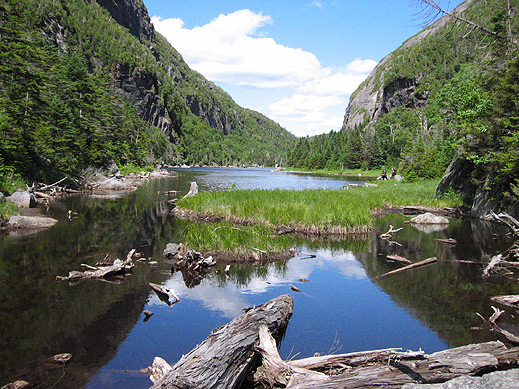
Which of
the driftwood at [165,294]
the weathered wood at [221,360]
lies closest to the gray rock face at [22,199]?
the driftwood at [165,294]

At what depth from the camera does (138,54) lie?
15662 centimetres

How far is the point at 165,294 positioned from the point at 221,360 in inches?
225

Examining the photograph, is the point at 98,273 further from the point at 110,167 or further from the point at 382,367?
the point at 110,167

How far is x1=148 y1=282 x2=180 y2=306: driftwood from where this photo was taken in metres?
10.3

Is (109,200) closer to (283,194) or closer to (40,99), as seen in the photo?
(40,99)

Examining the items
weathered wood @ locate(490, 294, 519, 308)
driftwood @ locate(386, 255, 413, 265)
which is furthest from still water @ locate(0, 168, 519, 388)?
driftwood @ locate(386, 255, 413, 265)

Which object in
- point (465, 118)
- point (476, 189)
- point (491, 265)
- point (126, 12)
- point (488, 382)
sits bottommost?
point (491, 265)

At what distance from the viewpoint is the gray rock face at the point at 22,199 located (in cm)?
2477

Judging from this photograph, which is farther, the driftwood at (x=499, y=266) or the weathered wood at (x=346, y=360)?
the driftwood at (x=499, y=266)

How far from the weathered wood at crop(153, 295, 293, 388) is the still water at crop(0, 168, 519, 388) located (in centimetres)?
152

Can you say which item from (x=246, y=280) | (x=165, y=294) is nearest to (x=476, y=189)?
(x=246, y=280)

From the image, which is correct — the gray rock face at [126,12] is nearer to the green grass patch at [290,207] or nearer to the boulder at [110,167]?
the boulder at [110,167]

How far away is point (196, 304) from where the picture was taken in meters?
10.2

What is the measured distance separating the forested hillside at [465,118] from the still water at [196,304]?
8.22m
